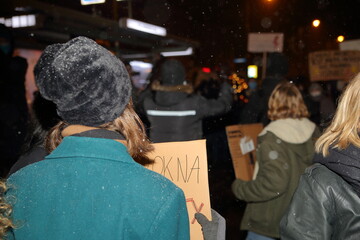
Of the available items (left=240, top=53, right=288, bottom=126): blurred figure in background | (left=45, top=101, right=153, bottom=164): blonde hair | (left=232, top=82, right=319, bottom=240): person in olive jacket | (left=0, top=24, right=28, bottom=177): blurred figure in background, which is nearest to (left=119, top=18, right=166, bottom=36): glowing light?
(left=0, top=24, right=28, bottom=177): blurred figure in background

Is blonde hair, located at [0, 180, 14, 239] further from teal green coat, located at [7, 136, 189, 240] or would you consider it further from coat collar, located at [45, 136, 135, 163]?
coat collar, located at [45, 136, 135, 163]

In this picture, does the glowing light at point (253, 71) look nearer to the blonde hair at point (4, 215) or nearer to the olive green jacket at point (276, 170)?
the olive green jacket at point (276, 170)

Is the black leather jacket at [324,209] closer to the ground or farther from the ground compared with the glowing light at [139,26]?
closer to the ground

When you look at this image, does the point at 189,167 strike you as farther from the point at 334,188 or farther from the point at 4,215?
the point at 4,215

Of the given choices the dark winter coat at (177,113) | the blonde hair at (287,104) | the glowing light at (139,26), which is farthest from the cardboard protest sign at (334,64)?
the glowing light at (139,26)

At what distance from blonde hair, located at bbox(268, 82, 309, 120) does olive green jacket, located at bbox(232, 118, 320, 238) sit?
0.08 m

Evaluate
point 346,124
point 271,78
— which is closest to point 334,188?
point 346,124

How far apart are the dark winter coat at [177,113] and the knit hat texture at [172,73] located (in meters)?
0.13

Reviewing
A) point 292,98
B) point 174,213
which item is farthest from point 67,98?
point 292,98

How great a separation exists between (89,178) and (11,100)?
11.3 feet

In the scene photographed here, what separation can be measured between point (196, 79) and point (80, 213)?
5.61m

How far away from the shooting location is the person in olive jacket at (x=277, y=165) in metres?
2.51

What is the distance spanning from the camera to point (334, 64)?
5355 millimetres

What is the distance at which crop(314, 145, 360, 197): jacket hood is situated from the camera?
1.34 m
